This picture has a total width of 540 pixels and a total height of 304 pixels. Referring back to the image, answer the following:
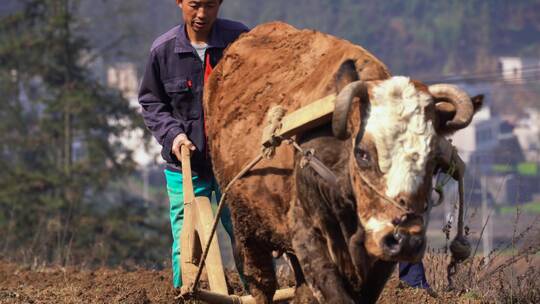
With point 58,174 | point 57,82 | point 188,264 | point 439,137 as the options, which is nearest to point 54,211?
point 58,174

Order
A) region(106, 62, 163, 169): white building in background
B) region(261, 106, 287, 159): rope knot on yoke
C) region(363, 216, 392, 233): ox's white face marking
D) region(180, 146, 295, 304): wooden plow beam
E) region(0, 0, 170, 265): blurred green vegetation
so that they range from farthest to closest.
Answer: region(106, 62, 163, 169): white building in background, region(0, 0, 170, 265): blurred green vegetation, region(180, 146, 295, 304): wooden plow beam, region(261, 106, 287, 159): rope knot on yoke, region(363, 216, 392, 233): ox's white face marking

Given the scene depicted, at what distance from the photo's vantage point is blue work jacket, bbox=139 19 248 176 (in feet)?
28.1

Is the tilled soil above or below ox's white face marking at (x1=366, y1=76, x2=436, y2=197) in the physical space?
below

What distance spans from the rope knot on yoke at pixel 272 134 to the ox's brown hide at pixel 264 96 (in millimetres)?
129

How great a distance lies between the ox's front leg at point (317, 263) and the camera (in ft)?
21.5

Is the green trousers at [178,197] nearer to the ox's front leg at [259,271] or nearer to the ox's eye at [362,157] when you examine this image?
the ox's front leg at [259,271]

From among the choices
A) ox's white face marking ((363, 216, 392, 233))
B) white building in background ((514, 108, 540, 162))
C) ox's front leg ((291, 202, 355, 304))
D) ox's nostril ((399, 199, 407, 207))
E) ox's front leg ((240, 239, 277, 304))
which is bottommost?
white building in background ((514, 108, 540, 162))

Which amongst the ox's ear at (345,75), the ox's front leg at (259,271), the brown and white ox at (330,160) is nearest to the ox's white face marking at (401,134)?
the brown and white ox at (330,160)

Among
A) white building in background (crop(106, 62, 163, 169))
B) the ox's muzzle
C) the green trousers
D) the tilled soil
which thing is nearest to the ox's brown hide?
the green trousers

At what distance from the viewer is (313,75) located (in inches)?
281

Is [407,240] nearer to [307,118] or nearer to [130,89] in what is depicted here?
[307,118]

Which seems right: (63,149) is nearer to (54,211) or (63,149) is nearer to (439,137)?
(54,211)

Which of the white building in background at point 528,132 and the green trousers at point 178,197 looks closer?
the green trousers at point 178,197

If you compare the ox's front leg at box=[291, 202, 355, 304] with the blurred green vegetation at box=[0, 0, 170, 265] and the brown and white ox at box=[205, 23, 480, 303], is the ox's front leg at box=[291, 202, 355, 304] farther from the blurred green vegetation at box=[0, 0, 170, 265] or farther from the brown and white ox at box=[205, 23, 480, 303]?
the blurred green vegetation at box=[0, 0, 170, 265]
